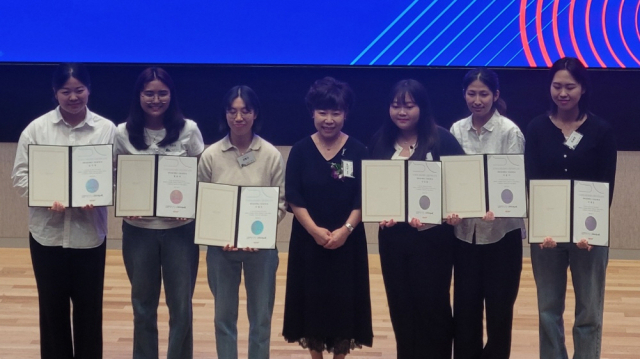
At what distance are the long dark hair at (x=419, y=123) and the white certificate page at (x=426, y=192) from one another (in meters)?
0.10

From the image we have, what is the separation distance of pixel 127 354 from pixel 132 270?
2.89 ft

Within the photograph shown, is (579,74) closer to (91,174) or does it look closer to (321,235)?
(321,235)

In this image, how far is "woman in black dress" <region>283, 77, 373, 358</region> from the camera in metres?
3.54

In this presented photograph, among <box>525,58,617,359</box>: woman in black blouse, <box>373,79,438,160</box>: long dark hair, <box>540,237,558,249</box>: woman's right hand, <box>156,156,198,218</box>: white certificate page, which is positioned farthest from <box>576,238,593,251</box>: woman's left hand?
<box>156,156,198,218</box>: white certificate page

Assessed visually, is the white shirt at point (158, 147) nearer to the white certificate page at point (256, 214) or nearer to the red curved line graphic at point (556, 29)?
the white certificate page at point (256, 214)

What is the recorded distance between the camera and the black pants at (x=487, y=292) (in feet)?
11.8

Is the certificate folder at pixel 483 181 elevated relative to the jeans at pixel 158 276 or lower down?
elevated

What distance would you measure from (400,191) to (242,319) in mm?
1892

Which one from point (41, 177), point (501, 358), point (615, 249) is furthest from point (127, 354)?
point (615, 249)

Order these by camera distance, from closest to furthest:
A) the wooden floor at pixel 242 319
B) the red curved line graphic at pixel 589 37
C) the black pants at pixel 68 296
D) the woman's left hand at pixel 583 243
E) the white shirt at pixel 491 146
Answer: the woman's left hand at pixel 583 243 → the black pants at pixel 68 296 → the white shirt at pixel 491 146 → the wooden floor at pixel 242 319 → the red curved line graphic at pixel 589 37

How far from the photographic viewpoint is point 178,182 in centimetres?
348

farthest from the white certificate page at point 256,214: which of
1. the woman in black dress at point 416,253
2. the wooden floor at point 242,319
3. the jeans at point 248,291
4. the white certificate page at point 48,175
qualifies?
the wooden floor at point 242,319

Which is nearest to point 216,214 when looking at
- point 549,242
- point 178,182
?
point 178,182

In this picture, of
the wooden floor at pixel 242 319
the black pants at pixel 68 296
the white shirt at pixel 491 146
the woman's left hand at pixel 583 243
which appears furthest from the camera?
the wooden floor at pixel 242 319
